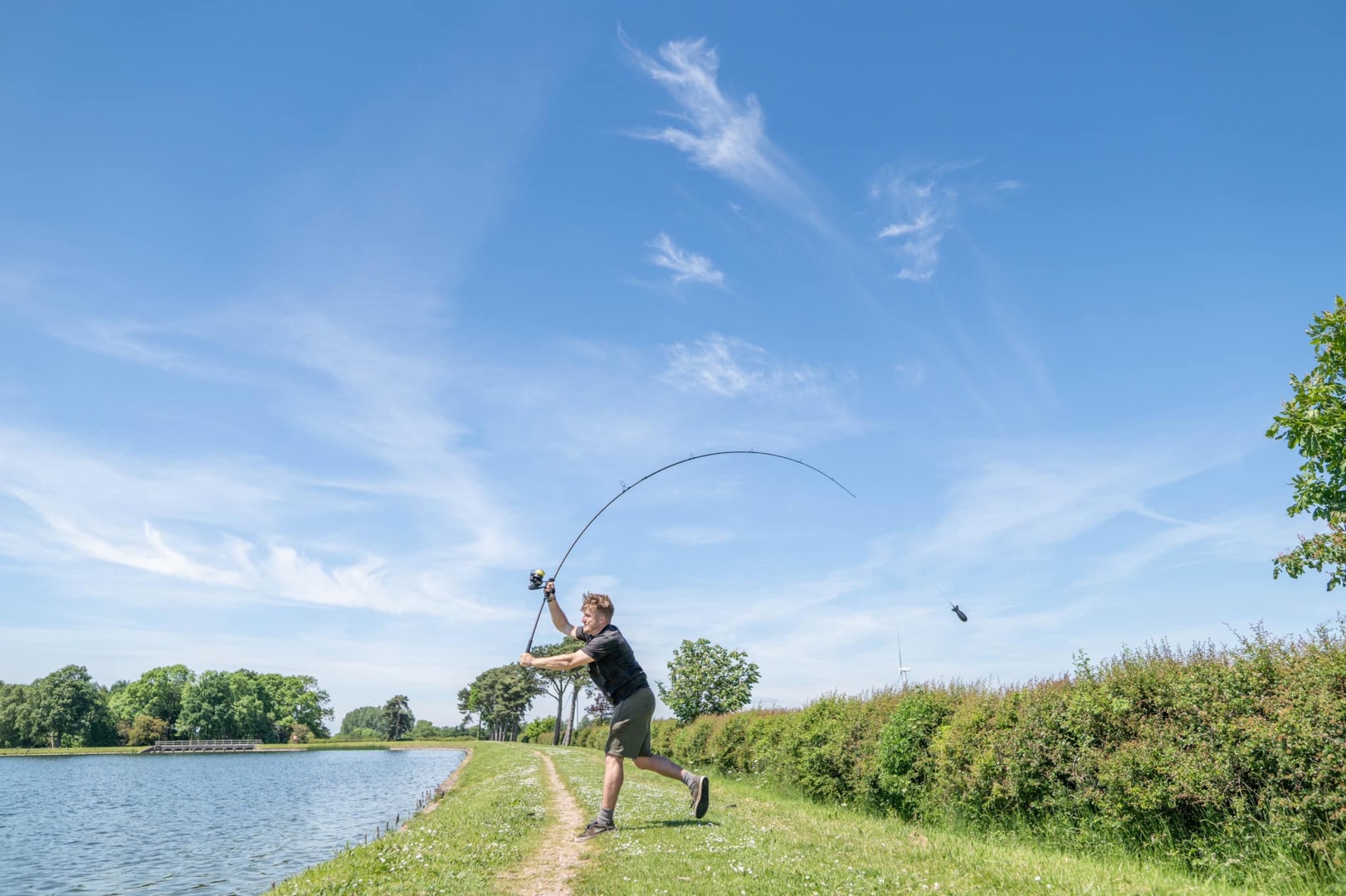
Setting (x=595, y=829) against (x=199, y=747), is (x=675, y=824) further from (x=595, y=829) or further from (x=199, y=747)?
(x=199, y=747)

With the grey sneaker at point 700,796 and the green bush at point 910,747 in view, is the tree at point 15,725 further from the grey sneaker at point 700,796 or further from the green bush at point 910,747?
the grey sneaker at point 700,796

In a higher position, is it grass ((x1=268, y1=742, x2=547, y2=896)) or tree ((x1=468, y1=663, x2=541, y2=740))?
tree ((x1=468, y1=663, x2=541, y2=740))

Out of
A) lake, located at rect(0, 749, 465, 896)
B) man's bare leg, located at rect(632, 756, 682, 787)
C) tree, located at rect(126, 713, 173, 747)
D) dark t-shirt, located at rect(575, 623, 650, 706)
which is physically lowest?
lake, located at rect(0, 749, 465, 896)

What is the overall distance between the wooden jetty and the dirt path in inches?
5129

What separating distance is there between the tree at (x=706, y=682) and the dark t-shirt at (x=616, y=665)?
5427cm

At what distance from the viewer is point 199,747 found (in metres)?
119

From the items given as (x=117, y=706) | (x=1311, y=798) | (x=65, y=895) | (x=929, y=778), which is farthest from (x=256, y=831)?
(x=117, y=706)

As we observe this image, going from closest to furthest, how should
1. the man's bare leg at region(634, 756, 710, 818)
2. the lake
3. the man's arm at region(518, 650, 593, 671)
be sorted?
1. the man's arm at region(518, 650, 593, 671)
2. the man's bare leg at region(634, 756, 710, 818)
3. the lake

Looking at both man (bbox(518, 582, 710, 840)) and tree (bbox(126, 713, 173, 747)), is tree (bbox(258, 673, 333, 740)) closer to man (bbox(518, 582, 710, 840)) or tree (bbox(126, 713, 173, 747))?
tree (bbox(126, 713, 173, 747))

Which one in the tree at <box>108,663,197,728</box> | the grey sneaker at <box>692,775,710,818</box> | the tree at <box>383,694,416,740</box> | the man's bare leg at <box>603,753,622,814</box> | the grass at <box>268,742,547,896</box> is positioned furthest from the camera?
the tree at <box>383,694,416,740</box>

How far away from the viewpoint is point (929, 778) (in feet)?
52.6

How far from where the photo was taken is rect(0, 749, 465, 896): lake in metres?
20.7

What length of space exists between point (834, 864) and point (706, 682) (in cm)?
5644

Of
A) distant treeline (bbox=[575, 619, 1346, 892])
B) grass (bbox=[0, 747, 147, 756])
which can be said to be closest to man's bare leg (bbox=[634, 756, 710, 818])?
distant treeline (bbox=[575, 619, 1346, 892])
